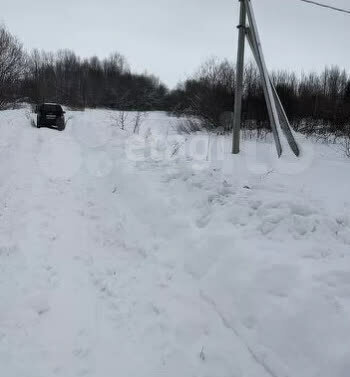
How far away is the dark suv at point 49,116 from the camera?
20.9 meters

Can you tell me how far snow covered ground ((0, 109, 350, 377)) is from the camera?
3.15m

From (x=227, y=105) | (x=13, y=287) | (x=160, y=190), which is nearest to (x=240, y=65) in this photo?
(x=160, y=190)

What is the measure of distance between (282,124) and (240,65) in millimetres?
2006

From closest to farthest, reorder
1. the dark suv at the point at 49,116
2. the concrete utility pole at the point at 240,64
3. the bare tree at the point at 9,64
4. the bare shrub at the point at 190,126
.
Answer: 1. the concrete utility pole at the point at 240,64
2. the dark suv at the point at 49,116
3. the bare shrub at the point at 190,126
4. the bare tree at the point at 9,64

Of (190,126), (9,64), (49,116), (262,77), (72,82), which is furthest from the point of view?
(72,82)

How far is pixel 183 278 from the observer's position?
4.58 m

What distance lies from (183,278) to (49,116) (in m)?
19.0

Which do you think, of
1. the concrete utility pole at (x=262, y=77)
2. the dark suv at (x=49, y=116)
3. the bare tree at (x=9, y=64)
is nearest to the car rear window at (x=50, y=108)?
the dark suv at (x=49, y=116)

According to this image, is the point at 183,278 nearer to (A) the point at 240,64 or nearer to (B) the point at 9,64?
(A) the point at 240,64

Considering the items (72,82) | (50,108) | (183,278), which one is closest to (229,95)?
(50,108)

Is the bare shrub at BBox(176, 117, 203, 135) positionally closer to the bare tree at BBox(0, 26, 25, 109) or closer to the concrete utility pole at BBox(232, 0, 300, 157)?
the concrete utility pole at BBox(232, 0, 300, 157)

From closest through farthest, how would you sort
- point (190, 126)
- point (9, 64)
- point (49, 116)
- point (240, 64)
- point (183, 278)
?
point (183, 278), point (240, 64), point (49, 116), point (190, 126), point (9, 64)

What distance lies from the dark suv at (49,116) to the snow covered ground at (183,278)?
14.5m

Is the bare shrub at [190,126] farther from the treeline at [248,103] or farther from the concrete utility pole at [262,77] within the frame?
the concrete utility pole at [262,77]
